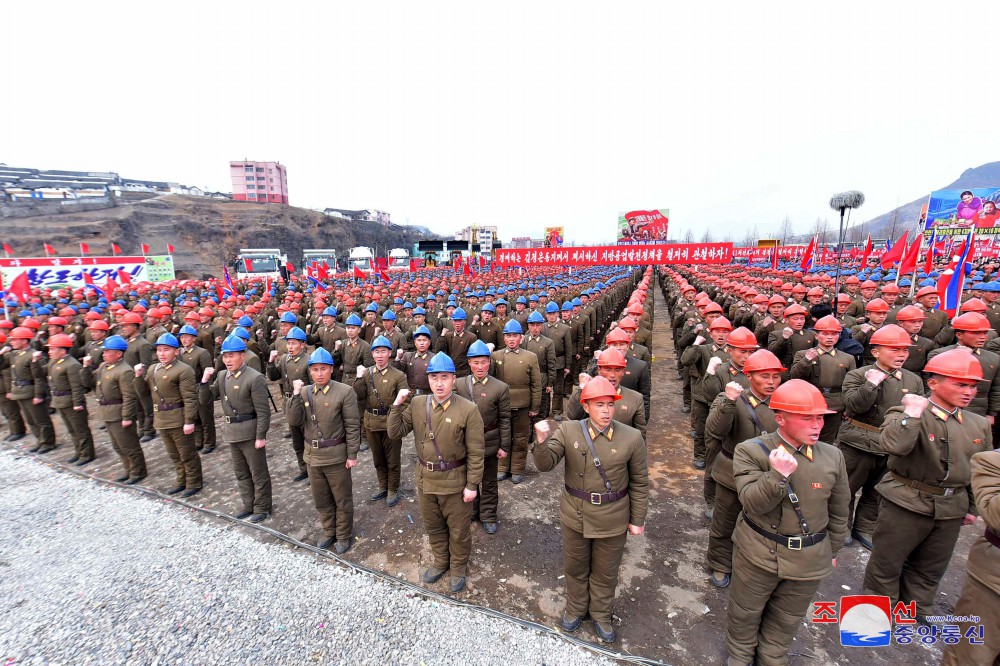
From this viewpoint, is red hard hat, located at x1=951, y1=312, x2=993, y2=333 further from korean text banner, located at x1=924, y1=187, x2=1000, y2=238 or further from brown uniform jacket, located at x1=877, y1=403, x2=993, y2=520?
korean text banner, located at x1=924, y1=187, x2=1000, y2=238

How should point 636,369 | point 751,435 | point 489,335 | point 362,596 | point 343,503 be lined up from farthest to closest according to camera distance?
point 489,335
point 636,369
point 343,503
point 362,596
point 751,435

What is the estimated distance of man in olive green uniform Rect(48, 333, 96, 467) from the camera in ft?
22.4

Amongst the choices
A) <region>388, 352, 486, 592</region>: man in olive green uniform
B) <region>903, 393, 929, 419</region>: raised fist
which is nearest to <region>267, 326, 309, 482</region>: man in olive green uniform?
<region>388, 352, 486, 592</region>: man in olive green uniform

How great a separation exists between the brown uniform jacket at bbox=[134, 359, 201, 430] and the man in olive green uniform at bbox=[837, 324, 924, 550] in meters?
8.28

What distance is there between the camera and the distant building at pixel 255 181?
89312mm

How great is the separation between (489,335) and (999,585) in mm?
8415

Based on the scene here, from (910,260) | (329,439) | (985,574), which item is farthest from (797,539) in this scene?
(910,260)

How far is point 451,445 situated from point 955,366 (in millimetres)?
4213

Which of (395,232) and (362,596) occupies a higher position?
(395,232)

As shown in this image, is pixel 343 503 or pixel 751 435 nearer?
pixel 751 435

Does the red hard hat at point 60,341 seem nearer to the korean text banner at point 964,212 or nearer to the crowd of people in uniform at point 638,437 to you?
the crowd of people in uniform at point 638,437

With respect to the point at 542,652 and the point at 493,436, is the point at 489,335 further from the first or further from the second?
the point at 542,652

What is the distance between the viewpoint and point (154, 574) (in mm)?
4426

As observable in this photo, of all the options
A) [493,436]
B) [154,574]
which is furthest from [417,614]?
[154,574]
